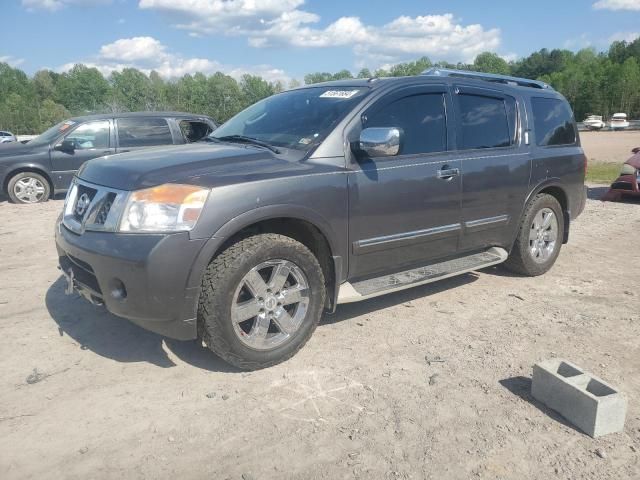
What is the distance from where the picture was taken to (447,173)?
4.28m

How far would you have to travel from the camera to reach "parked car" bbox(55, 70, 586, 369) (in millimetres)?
3068

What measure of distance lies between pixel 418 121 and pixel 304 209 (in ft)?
4.61

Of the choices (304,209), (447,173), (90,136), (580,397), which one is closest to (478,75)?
(447,173)

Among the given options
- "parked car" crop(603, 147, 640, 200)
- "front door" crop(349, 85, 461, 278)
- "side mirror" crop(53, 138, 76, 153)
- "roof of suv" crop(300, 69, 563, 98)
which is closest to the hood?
"front door" crop(349, 85, 461, 278)

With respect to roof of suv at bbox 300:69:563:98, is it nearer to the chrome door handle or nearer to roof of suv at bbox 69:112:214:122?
the chrome door handle

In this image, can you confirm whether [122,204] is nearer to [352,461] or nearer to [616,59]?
[352,461]

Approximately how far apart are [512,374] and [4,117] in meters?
73.4

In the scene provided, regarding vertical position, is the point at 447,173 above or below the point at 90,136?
below

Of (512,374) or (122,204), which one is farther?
(512,374)

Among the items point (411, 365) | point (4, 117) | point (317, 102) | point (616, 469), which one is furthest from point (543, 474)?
point (4, 117)

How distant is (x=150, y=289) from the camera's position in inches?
118

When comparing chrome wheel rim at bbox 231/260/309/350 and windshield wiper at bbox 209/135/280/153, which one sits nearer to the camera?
chrome wheel rim at bbox 231/260/309/350

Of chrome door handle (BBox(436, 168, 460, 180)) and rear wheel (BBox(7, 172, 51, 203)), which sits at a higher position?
chrome door handle (BBox(436, 168, 460, 180))

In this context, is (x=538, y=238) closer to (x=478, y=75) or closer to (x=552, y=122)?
(x=552, y=122)
